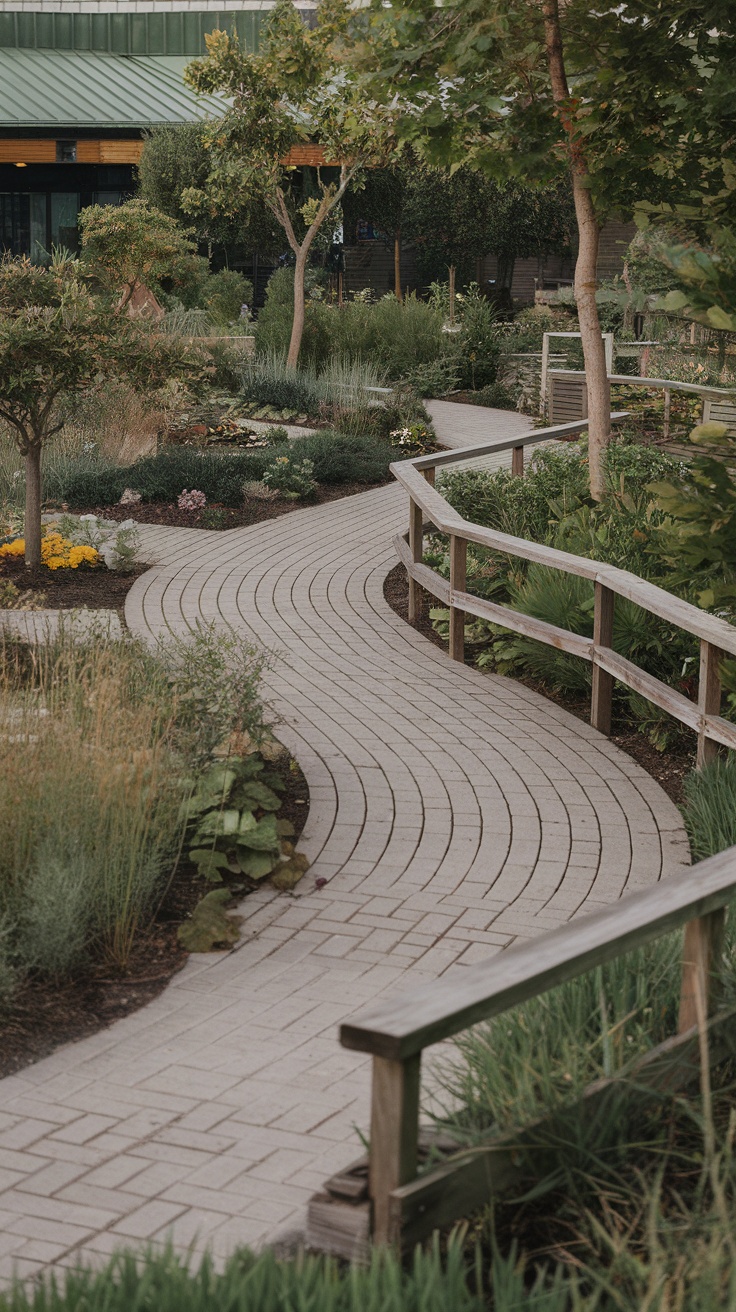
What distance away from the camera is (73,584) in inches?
425

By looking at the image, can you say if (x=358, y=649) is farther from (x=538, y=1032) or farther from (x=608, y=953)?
(x=608, y=953)

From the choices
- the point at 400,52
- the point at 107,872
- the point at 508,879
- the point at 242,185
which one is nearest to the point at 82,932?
the point at 107,872

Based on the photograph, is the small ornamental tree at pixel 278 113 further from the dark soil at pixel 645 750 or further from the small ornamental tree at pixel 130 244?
the dark soil at pixel 645 750

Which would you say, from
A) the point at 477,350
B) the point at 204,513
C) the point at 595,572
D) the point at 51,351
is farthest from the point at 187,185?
the point at 595,572

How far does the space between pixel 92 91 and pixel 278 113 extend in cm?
1579

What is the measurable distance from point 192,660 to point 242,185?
50.7 feet

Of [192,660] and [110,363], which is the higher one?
[110,363]

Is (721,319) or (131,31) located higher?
(131,31)

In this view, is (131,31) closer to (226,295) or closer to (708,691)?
(226,295)

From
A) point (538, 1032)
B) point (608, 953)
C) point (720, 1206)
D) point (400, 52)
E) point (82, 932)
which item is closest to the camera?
point (720, 1206)

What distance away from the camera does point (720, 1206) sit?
2.38 metres

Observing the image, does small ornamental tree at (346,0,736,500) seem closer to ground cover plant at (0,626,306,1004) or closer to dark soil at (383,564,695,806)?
dark soil at (383,564,695,806)

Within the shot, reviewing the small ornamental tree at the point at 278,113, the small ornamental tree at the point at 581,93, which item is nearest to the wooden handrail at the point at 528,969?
the small ornamental tree at the point at 581,93

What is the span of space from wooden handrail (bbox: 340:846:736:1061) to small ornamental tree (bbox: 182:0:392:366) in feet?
57.7
